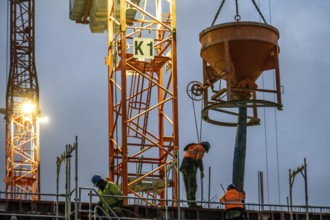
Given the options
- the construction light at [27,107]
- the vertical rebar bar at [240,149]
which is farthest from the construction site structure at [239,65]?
the construction light at [27,107]

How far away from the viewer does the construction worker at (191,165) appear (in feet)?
134

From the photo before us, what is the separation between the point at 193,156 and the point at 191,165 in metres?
0.33

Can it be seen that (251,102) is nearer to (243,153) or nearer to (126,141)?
(243,153)

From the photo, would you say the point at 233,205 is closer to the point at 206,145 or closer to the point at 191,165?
the point at 191,165

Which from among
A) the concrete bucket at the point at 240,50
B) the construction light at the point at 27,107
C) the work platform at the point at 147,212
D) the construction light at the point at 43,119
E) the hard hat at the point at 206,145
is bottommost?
the work platform at the point at 147,212

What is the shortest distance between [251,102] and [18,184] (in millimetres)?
46691

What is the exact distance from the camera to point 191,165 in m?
41.1

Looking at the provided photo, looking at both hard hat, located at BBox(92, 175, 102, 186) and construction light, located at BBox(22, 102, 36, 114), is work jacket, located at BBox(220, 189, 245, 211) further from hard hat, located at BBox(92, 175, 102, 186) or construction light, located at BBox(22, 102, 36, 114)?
construction light, located at BBox(22, 102, 36, 114)

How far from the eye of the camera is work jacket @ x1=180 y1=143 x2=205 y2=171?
135 ft

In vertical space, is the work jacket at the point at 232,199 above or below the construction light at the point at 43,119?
below

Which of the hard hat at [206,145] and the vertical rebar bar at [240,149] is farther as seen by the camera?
the hard hat at [206,145]

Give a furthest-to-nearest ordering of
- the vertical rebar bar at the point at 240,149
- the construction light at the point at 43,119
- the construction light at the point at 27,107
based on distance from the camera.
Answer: the construction light at the point at 43,119, the construction light at the point at 27,107, the vertical rebar bar at the point at 240,149

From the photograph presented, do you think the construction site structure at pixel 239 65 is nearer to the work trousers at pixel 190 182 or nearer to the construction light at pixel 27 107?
the work trousers at pixel 190 182

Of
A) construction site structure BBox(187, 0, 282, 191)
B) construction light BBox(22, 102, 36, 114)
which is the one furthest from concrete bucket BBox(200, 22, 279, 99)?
construction light BBox(22, 102, 36, 114)
